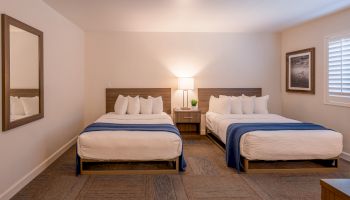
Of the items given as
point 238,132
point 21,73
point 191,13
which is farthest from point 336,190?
point 191,13

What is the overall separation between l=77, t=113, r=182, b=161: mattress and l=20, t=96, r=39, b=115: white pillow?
685 millimetres

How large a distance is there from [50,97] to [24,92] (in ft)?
3.20

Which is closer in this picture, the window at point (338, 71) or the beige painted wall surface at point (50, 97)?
the beige painted wall surface at point (50, 97)

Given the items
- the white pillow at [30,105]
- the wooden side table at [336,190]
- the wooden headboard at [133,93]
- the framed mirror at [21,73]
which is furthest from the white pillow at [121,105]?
the wooden side table at [336,190]

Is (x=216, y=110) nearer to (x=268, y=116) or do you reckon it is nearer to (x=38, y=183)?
(x=268, y=116)

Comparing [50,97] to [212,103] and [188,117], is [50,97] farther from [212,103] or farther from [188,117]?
[212,103]

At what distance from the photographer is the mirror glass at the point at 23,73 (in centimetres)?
329

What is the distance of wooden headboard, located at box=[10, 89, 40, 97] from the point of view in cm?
332

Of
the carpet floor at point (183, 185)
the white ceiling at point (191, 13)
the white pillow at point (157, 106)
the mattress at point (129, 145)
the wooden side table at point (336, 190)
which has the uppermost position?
the white ceiling at point (191, 13)

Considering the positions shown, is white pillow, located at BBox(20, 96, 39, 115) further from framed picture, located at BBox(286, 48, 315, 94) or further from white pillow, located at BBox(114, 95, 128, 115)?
framed picture, located at BBox(286, 48, 315, 94)

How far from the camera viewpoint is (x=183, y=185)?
12.1 ft

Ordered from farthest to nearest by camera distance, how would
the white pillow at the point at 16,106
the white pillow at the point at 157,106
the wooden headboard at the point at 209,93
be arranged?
1. the wooden headboard at the point at 209,93
2. the white pillow at the point at 157,106
3. the white pillow at the point at 16,106

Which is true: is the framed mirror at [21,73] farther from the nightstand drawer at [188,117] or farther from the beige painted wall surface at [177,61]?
the nightstand drawer at [188,117]

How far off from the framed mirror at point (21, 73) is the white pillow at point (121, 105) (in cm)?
202
